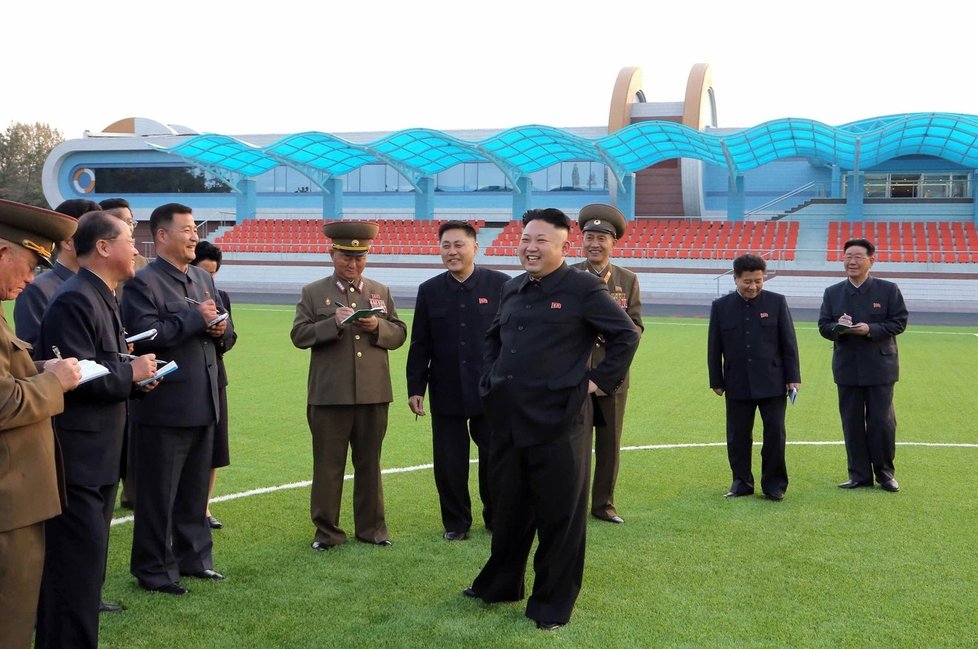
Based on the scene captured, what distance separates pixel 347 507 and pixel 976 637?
427 centimetres

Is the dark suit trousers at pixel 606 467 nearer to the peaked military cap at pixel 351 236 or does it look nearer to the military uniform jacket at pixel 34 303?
the peaked military cap at pixel 351 236

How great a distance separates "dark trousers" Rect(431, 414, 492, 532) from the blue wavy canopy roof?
29.2 metres

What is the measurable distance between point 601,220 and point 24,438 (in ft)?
13.8

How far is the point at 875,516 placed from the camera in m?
6.84

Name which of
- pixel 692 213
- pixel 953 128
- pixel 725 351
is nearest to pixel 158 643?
pixel 725 351

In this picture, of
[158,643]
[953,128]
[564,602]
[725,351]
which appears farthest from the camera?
[953,128]

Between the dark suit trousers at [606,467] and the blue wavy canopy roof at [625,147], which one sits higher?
the blue wavy canopy roof at [625,147]

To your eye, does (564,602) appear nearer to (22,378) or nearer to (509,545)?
(509,545)

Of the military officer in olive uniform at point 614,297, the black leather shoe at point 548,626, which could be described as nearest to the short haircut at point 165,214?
the military officer in olive uniform at point 614,297

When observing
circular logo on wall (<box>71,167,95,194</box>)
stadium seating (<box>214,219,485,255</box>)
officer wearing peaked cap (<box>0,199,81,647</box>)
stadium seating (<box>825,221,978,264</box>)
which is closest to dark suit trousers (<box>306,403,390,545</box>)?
officer wearing peaked cap (<box>0,199,81,647</box>)

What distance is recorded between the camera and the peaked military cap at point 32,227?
3453mm

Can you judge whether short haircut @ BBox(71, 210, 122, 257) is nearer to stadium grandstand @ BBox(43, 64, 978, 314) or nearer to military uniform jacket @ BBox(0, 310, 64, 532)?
military uniform jacket @ BBox(0, 310, 64, 532)

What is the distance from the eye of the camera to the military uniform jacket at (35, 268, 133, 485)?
13.5ft

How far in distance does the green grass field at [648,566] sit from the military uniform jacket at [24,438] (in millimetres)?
1299
